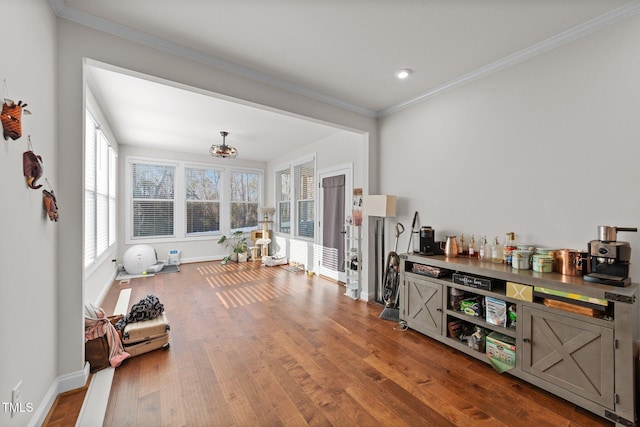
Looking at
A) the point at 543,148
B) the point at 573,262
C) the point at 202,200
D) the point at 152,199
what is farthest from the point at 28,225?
the point at 202,200

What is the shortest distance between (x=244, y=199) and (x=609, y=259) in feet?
23.1

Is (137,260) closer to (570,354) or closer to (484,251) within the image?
(484,251)

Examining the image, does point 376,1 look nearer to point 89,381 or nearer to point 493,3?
point 493,3

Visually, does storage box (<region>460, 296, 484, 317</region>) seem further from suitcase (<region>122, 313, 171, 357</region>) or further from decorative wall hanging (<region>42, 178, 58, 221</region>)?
decorative wall hanging (<region>42, 178, 58, 221</region>)

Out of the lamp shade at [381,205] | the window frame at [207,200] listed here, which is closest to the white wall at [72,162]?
the lamp shade at [381,205]

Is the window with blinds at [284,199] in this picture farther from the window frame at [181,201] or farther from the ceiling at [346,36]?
the ceiling at [346,36]

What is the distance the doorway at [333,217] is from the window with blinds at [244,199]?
2.84 m

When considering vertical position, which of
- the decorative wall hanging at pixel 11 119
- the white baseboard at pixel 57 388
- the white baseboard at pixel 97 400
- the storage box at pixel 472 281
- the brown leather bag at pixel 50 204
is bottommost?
the white baseboard at pixel 97 400

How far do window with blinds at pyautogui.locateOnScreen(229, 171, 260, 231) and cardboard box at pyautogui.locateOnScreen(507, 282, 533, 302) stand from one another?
646cm

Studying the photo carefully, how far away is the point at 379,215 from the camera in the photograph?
3.51m

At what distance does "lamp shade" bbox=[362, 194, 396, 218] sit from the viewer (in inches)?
136

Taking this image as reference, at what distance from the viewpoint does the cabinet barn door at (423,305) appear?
8.68ft

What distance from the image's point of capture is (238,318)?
10.6ft

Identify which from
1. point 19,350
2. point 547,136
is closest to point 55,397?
point 19,350
